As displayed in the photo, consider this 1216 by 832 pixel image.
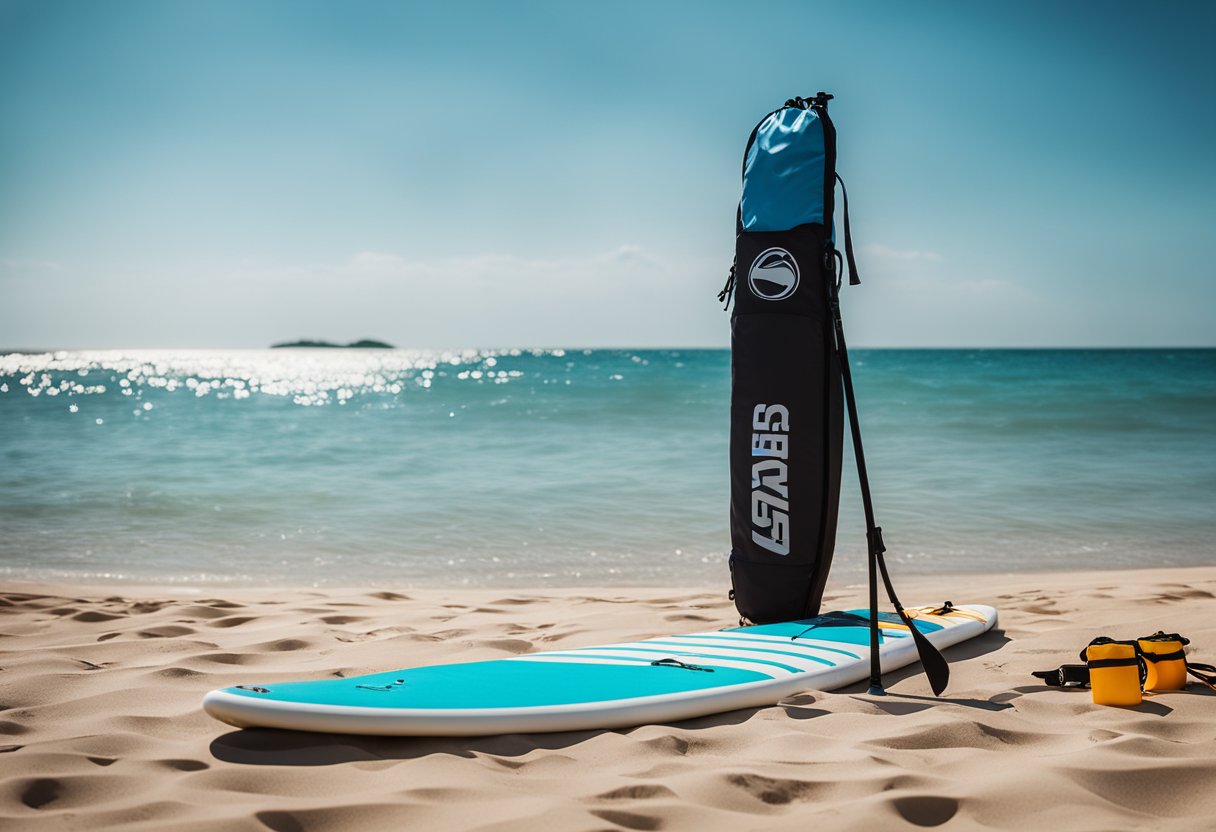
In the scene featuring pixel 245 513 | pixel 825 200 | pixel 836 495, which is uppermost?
pixel 825 200

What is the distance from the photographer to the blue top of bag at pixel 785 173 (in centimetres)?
318

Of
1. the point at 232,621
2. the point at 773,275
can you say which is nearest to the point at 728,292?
the point at 773,275

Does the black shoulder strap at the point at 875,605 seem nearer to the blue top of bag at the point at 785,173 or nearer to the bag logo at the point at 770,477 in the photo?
the bag logo at the point at 770,477

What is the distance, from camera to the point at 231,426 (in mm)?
14297

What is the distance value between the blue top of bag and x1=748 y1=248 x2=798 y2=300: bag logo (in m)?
0.10

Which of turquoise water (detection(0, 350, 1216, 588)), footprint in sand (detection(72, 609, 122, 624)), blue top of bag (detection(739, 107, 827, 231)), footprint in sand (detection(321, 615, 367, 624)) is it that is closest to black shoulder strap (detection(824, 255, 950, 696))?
blue top of bag (detection(739, 107, 827, 231))

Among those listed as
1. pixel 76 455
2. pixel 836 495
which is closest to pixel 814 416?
pixel 836 495

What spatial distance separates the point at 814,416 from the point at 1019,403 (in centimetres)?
1668

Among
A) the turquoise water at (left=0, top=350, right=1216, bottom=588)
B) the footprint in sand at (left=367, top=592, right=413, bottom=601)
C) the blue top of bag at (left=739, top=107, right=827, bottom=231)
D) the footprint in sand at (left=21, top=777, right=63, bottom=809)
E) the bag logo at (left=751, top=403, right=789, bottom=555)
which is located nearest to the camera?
the footprint in sand at (left=21, top=777, right=63, bottom=809)

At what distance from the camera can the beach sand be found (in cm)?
167

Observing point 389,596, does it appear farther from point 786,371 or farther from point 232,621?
point 786,371

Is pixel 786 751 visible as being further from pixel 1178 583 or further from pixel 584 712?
pixel 1178 583

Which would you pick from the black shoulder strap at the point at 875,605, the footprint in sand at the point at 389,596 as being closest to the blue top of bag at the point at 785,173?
the black shoulder strap at the point at 875,605

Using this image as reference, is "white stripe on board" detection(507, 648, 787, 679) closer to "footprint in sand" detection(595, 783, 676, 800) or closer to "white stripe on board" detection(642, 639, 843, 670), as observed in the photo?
"white stripe on board" detection(642, 639, 843, 670)
